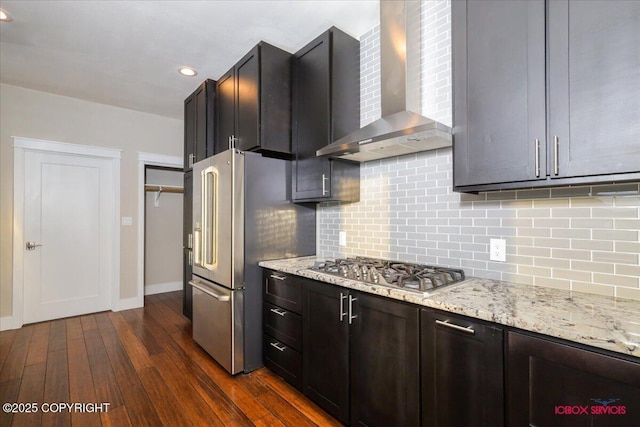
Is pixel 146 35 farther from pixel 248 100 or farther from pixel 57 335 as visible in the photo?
pixel 57 335

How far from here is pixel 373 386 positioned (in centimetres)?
159

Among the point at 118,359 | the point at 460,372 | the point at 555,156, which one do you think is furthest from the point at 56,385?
the point at 555,156

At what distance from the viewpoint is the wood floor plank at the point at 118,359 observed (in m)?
2.31

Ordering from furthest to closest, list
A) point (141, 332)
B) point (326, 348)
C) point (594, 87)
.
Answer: point (141, 332) → point (326, 348) → point (594, 87)

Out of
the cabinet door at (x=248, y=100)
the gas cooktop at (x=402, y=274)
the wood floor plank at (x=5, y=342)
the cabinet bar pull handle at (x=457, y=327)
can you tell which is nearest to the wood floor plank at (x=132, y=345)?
the wood floor plank at (x=5, y=342)

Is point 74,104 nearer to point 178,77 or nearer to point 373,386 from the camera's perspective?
point 178,77

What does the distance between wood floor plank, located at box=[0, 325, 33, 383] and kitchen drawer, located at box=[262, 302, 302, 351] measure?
2052 mm

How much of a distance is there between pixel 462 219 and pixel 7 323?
4982 mm

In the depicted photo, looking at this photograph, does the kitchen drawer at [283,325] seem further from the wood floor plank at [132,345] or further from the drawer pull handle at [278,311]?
the wood floor plank at [132,345]

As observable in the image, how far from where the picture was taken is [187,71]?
3.22 m

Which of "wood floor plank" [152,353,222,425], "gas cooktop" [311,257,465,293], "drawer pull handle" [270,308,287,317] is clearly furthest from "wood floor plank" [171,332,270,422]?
"gas cooktop" [311,257,465,293]

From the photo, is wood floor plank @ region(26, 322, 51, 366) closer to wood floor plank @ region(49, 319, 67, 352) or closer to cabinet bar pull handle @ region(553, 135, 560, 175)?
wood floor plank @ region(49, 319, 67, 352)

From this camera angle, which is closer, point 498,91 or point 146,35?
point 498,91

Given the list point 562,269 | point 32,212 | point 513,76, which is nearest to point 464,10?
point 513,76
